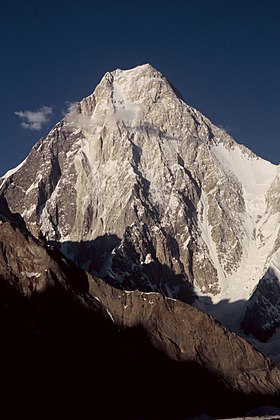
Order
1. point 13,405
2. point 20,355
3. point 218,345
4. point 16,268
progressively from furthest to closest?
point 218,345
point 16,268
point 20,355
point 13,405

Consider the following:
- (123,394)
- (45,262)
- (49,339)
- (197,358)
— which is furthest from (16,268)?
(197,358)

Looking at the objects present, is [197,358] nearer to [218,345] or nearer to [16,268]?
[218,345]

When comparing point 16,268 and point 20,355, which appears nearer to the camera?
point 20,355

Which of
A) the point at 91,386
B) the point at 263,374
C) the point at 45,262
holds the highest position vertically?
the point at 45,262

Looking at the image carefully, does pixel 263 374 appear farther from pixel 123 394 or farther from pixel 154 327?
pixel 123 394

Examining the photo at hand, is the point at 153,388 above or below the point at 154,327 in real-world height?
below

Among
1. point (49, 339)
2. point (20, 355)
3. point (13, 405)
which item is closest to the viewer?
point (13, 405)

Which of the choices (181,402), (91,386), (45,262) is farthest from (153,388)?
(45,262)
